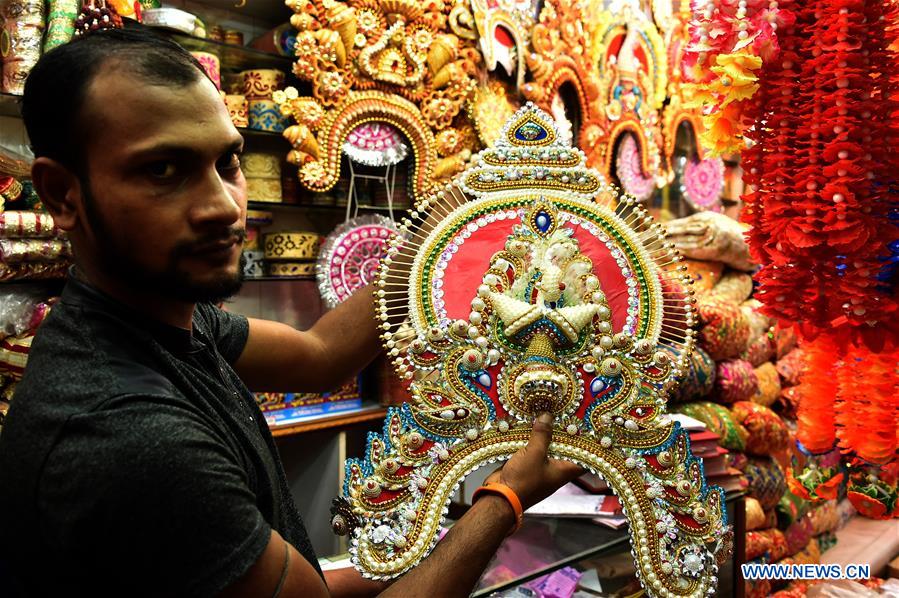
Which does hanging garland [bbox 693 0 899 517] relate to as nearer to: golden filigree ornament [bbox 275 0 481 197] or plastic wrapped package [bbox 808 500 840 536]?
golden filigree ornament [bbox 275 0 481 197]

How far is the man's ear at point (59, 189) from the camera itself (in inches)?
33.4

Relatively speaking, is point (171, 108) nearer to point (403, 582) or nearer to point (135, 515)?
point (135, 515)

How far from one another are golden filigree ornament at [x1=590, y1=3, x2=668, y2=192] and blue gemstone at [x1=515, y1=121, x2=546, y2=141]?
1.95 m

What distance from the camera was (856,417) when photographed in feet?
5.09

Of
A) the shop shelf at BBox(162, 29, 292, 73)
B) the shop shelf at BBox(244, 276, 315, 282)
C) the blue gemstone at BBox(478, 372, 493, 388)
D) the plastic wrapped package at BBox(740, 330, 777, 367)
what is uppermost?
the shop shelf at BBox(162, 29, 292, 73)

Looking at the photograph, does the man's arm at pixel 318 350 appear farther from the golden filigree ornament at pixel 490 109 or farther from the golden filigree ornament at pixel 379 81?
the golden filigree ornament at pixel 490 109

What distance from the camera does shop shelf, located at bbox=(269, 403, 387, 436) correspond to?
243 centimetres

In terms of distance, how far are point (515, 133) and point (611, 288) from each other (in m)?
0.36

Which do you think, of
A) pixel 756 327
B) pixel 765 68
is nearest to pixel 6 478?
pixel 765 68

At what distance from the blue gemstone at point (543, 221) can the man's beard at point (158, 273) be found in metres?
0.63

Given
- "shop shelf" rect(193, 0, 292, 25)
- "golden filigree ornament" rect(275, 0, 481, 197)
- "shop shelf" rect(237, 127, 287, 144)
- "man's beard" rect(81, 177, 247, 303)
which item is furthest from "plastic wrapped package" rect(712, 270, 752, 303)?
"man's beard" rect(81, 177, 247, 303)

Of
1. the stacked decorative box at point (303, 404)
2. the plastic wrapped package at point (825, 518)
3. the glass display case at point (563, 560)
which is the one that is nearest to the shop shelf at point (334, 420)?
the stacked decorative box at point (303, 404)

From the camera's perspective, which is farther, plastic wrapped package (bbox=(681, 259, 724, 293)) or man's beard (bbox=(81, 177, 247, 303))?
plastic wrapped package (bbox=(681, 259, 724, 293))

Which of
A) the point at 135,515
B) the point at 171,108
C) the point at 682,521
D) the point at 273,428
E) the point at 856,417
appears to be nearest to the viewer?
the point at 135,515
